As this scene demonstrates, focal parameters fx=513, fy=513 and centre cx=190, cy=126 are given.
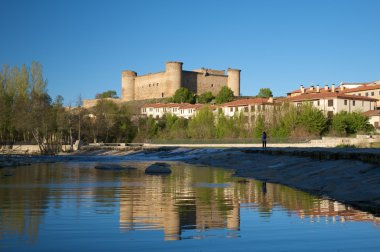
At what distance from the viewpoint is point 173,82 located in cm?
12369

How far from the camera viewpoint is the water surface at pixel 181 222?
6781mm

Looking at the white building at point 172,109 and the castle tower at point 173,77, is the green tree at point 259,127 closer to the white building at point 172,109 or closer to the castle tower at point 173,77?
the white building at point 172,109

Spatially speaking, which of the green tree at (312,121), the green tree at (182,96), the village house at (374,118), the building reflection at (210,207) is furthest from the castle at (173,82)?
the building reflection at (210,207)

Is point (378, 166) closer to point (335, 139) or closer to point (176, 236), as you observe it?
point (176, 236)

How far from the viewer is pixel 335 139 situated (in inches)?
1975

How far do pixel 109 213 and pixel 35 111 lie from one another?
160 feet

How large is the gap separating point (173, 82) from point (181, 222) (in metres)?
116

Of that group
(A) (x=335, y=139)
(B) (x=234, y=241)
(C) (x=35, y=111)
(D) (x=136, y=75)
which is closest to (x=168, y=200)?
(B) (x=234, y=241)

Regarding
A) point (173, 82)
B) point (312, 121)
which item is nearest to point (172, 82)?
point (173, 82)

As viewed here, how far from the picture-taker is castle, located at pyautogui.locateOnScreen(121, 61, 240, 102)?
124 meters

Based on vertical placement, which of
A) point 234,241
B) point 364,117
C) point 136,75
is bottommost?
point 234,241

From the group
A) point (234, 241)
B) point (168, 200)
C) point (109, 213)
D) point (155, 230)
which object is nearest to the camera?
point (234, 241)

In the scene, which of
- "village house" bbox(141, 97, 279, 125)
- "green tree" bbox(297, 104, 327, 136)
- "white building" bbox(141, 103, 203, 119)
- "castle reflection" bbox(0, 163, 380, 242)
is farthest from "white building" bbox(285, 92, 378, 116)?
"castle reflection" bbox(0, 163, 380, 242)

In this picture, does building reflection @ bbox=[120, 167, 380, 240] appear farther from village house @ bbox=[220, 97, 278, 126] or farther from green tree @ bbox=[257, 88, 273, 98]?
green tree @ bbox=[257, 88, 273, 98]
